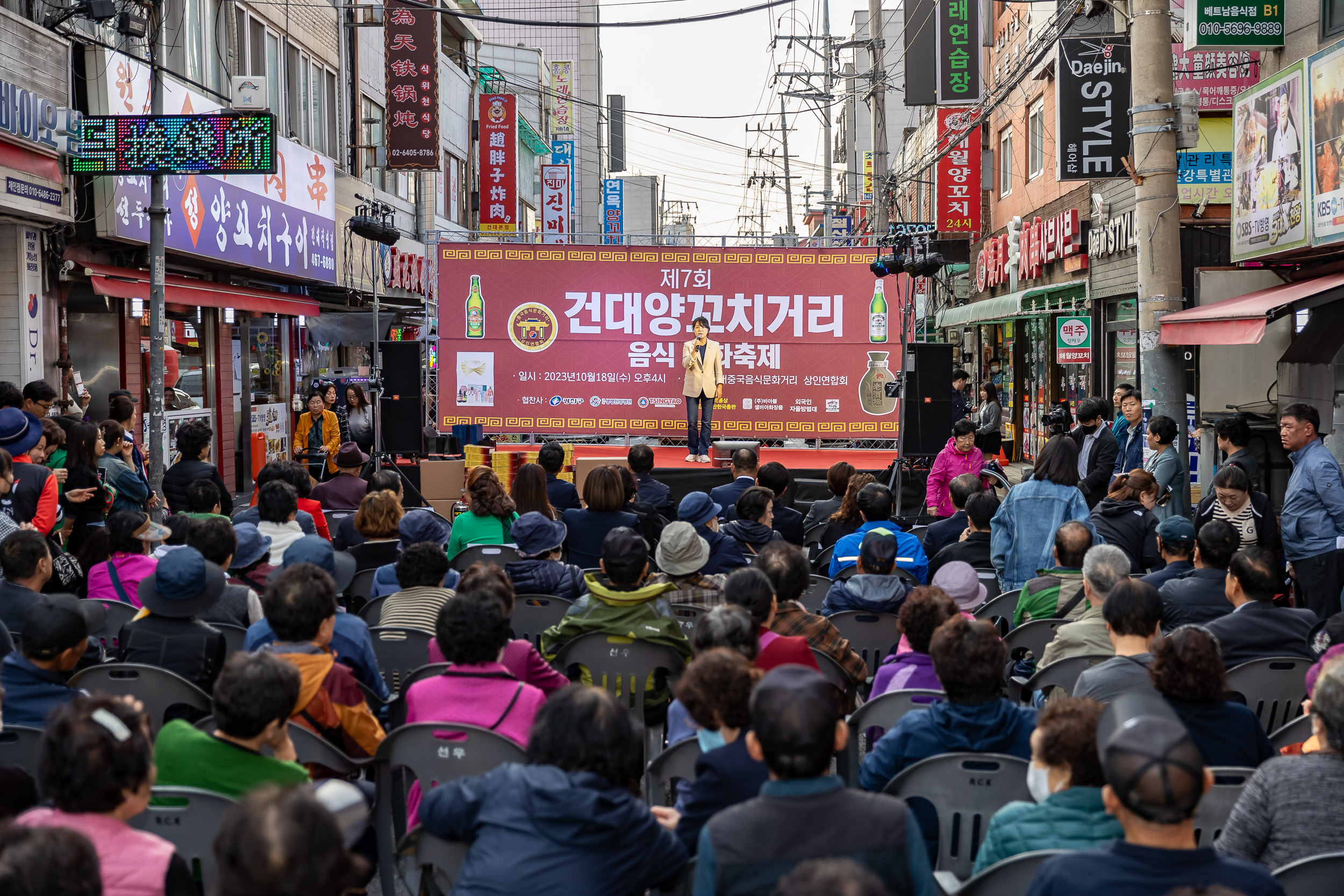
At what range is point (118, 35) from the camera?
1209 centimetres

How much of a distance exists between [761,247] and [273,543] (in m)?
10.1

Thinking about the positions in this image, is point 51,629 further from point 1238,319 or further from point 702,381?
point 702,381

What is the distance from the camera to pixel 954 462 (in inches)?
418

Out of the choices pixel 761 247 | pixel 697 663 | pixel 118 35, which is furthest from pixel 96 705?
pixel 761 247

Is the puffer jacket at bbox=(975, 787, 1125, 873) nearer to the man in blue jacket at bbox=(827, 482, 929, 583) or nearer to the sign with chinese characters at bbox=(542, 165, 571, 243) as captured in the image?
the man in blue jacket at bbox=(827, 482, 929, 583)

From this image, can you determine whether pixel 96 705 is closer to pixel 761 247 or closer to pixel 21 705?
pixel 21 705

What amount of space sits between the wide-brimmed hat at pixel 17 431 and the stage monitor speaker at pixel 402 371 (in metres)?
6.64

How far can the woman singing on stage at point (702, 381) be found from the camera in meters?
14.8

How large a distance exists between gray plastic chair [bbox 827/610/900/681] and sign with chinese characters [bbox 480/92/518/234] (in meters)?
21.5

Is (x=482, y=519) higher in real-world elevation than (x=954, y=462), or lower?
lower

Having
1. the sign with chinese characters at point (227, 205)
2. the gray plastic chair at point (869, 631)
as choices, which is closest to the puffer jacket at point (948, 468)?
the gray plastic chair at point (869, 631)

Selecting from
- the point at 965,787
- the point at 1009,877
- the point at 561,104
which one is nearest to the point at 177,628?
the point at 965,787

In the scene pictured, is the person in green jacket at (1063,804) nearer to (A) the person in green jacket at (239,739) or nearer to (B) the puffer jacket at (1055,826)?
(B) the puffer jacket at (1055,826)

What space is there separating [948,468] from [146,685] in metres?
7.92
